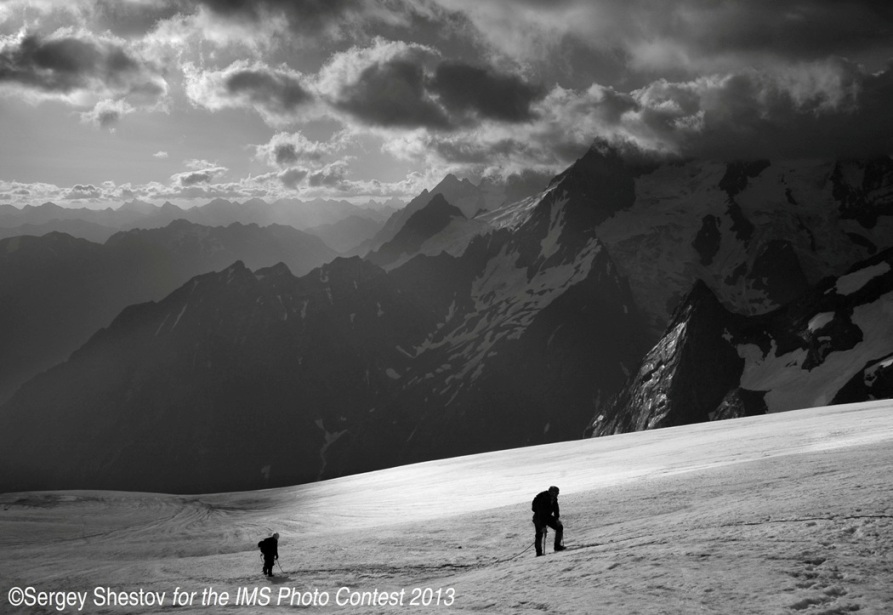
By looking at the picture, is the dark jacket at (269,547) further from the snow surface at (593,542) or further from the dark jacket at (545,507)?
the dark jacket at (545,507)

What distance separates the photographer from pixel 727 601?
11.2m

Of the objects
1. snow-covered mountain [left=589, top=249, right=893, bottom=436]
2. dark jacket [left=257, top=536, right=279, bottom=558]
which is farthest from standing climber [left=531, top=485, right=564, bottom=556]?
snow-covered mountain [left=589, top=249, right=893, bottom=436]

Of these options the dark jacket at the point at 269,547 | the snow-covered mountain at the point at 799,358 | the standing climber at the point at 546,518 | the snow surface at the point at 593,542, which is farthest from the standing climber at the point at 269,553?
the snow-covered mountain at the point at 799,358

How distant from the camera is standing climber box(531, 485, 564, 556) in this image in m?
17.5

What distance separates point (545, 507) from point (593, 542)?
1492mm

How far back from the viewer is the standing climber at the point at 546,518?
57.6 ft

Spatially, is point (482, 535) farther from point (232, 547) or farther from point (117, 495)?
point (117, 495)

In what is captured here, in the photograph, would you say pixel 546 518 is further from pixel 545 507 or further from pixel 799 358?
pixel 799 358

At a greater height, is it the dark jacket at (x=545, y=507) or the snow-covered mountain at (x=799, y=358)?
the snow-covered mountain at (x=799, y=358)

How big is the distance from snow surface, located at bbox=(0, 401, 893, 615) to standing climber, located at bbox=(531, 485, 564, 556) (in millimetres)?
391

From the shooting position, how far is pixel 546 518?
58.5 ft

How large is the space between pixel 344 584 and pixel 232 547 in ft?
52.0

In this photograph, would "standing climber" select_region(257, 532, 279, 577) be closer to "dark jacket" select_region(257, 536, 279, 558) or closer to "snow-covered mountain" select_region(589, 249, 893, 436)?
"dark jacket" select_region(257, 536, 279, 558)

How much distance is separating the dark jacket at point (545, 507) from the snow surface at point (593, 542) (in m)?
0.97
